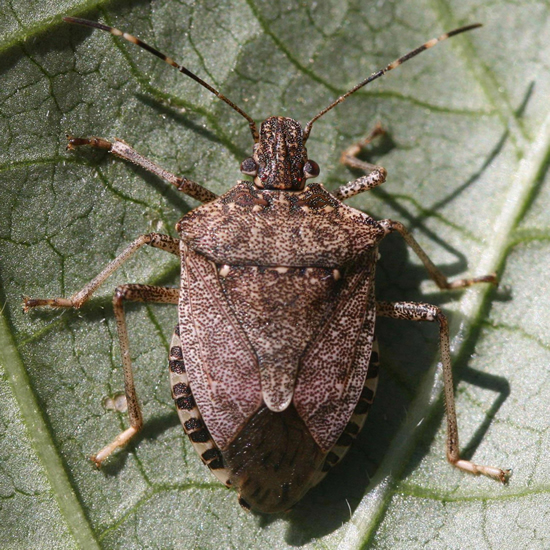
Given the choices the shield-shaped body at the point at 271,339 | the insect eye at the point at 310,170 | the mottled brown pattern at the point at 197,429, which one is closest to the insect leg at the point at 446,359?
the shield-shaped body at the point at 271,339

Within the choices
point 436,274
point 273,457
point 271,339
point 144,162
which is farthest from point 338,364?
point 144,162

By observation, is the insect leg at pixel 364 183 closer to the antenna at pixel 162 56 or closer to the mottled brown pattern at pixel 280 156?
the mottled brown pattern at pixel 280 156

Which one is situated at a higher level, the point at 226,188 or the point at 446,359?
the point at 226,188

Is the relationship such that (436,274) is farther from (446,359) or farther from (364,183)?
(364,183)

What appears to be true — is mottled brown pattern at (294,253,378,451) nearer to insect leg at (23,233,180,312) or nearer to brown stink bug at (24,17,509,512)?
brown stink bug at (24,17,509,512)

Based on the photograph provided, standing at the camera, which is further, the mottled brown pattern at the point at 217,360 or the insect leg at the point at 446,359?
the insect leg at the point at 446,359

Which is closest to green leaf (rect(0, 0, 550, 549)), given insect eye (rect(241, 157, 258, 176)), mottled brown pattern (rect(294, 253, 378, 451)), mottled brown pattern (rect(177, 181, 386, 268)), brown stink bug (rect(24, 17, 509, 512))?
brown stink bug (rect(24, 17, 509, 512))

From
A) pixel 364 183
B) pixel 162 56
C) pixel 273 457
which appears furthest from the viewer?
pixel 364 183
